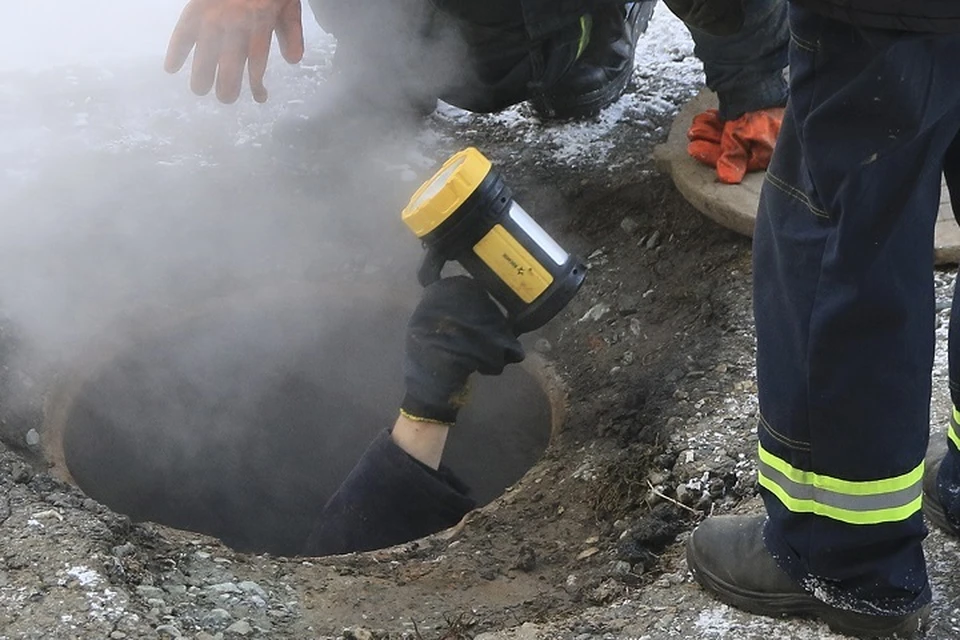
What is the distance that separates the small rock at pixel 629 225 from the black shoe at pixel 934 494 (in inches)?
48.8

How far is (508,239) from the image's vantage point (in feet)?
7.53

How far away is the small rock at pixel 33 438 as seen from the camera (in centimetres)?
260

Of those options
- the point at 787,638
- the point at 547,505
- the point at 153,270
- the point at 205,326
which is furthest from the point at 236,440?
the point at 787,638

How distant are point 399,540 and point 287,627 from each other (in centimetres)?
55

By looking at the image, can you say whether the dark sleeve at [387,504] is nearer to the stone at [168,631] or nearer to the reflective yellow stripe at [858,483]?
the stone at [168,631]

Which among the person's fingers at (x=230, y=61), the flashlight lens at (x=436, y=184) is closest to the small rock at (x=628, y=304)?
the flashlight lens at (x=436, y=184)

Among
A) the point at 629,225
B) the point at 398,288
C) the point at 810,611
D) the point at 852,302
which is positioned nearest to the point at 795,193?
the point at 852,302

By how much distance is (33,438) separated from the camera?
2619mm

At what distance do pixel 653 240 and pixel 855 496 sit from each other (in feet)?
5.05

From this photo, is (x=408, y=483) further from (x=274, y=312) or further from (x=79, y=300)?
(x=79, y=300)

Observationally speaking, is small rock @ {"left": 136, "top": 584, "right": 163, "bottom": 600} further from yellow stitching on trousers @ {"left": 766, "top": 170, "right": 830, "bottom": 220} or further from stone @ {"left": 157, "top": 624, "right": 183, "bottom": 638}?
yellow stitching on trousers @ {"left": 766, "top": 170, "right": 830, "bottom": 220}

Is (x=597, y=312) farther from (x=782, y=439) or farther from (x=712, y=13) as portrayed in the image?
(x=712, y=13)

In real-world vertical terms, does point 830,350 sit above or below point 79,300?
above

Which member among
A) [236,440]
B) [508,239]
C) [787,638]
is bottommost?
[236,440]
